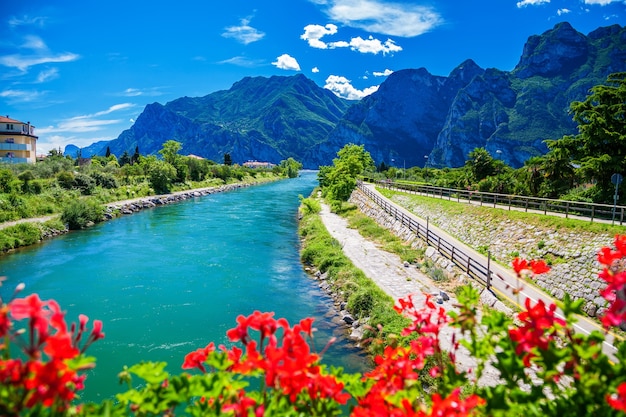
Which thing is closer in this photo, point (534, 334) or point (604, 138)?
point (534, 334)

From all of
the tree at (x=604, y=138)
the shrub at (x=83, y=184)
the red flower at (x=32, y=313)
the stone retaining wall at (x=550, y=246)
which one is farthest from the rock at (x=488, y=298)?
the shrub at (x=83, y=184)

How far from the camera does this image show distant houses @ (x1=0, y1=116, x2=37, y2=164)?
188 ft

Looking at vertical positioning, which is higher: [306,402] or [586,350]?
[586,350]

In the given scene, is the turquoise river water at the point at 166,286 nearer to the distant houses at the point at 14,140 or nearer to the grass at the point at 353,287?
the grass at the point at 353,287

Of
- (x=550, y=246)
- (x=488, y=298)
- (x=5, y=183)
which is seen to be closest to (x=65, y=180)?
(x=5, y=183)

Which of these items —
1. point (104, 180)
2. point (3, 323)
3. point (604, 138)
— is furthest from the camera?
point (104, 180)

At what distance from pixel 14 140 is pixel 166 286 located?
188ft

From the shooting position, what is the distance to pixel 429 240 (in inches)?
904

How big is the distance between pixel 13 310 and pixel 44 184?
155 ft

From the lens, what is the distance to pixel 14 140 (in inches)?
2288

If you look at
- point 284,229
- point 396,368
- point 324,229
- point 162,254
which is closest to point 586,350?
point 396,368

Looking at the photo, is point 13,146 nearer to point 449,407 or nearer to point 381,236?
point 381,236

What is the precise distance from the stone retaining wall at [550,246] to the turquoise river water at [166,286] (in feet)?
27.6

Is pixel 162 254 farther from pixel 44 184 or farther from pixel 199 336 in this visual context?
pixel 44 184
